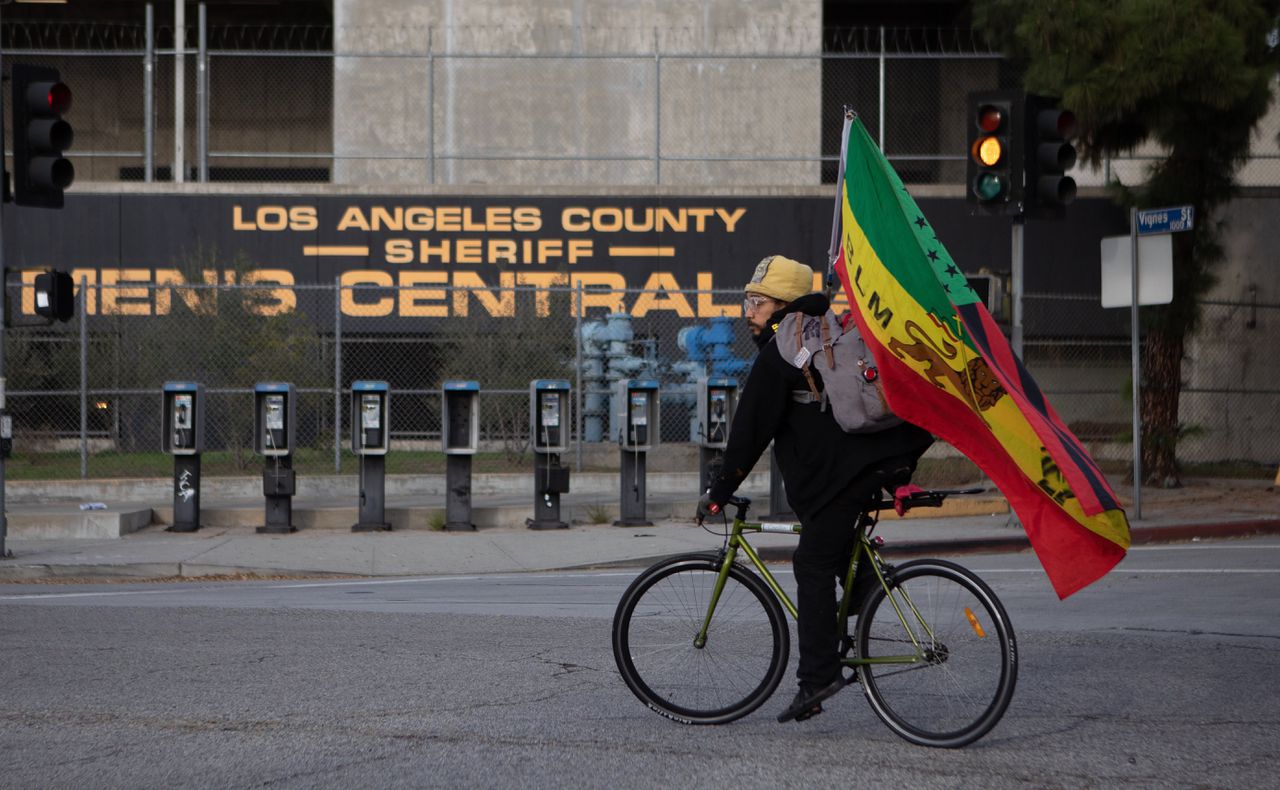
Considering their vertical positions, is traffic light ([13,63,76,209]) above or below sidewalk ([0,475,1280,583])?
above

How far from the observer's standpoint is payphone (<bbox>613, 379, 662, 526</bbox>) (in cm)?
1625

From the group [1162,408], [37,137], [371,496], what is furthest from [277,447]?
[1162,408]

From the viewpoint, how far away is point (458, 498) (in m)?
16.0

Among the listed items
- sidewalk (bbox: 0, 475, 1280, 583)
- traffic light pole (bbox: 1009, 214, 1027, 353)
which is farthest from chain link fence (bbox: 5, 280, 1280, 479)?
traffic light pole (bbox: 1009, 214, 1027, 353)

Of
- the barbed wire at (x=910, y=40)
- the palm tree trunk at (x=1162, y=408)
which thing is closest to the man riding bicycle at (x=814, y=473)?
the palm tree trunk at (x=1162, y=408)

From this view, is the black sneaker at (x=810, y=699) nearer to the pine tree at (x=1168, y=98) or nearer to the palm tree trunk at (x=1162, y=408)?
the pine tree at (x=1168, y=98)

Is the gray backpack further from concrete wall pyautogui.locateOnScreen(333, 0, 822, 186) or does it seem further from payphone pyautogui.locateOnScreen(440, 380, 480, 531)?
concrete wall pyautogui.locateOnScreen(333, 0, 822, 186)

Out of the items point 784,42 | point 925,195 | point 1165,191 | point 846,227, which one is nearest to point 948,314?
point 846,227

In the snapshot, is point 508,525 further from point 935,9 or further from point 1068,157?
point 935,9

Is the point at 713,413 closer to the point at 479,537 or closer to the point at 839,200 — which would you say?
the point at 479,537

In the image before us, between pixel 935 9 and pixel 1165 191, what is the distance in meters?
13.5

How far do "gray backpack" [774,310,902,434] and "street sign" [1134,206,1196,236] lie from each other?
10.2 m

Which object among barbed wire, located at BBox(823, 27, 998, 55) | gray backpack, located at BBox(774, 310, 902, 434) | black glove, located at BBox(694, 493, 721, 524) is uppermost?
barbed wire, located at BBox(823, 27, 998, 55)

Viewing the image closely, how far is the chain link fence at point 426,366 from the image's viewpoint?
20.5m
